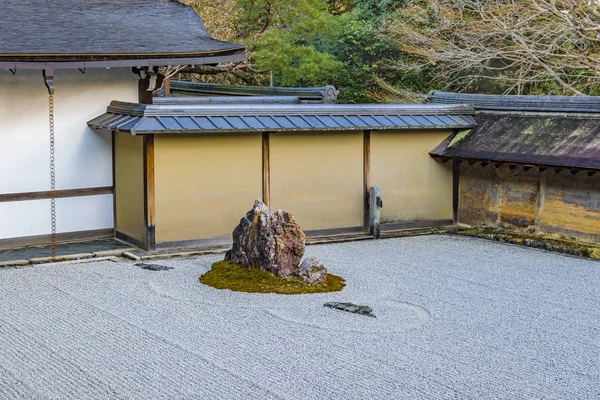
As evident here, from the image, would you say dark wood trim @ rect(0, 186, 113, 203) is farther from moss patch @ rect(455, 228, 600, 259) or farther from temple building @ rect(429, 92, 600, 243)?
moss patch @ rect(455, 228, 600, 259)

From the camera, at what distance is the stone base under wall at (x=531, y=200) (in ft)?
38.4

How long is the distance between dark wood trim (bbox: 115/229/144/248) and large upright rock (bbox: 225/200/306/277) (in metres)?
2.16

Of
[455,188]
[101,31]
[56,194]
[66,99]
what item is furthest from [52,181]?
[455,188]

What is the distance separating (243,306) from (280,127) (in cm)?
379

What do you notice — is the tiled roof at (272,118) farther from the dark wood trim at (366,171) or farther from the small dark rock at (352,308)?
the small dark rock at (352,308)

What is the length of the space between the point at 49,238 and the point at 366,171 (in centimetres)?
478

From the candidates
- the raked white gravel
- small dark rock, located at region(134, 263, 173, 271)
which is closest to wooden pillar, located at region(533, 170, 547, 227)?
the raked white gravel

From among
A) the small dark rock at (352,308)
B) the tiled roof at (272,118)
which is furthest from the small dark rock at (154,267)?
the small dark rock at (352,308)

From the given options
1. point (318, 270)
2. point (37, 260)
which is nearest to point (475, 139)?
point (318, 270)

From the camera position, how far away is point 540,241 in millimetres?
11961

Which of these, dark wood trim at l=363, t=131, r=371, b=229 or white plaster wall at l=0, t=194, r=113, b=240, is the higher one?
dark wood trim at l=363, t=131, r=371, b=229

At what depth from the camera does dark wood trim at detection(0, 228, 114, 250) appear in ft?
37.1

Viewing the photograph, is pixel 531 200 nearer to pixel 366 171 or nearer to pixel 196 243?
pixel 366 171

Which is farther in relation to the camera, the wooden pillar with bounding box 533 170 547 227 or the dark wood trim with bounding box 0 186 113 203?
the wooden pillar with bounding box 533 170 547 227
